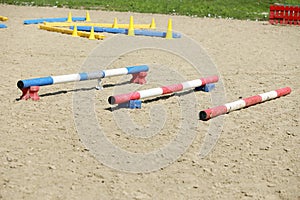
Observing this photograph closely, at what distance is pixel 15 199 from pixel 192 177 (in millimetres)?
1531

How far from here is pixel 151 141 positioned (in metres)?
5.03

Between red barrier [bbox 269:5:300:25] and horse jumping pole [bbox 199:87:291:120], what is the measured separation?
37.7 ft

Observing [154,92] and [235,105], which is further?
[154,92]

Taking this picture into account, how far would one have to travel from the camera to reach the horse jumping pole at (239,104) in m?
5.68

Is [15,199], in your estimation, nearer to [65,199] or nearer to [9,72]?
[65,199]

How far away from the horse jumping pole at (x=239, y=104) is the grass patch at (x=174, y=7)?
12587mm

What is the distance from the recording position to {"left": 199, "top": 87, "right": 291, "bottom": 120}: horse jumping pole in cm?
568

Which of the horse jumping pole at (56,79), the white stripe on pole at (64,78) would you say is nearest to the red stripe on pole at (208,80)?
the horse jumping pole at (56,79)

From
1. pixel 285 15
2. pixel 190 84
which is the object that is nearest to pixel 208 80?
pixel 190 84

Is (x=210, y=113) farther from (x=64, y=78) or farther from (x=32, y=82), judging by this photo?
(x=32, y=82)

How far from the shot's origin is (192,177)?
4176 millimetres

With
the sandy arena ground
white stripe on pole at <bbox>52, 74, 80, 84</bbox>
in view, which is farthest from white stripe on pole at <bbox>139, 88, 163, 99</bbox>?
white stripe on pole at <bbox>52, 74, 80, 84</bbox>

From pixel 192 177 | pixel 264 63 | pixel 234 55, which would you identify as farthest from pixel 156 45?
pixel 192 177

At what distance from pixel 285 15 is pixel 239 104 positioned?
13.1 meters
